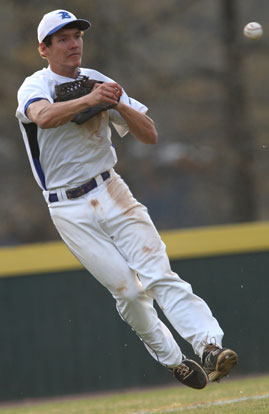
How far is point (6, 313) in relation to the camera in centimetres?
1008

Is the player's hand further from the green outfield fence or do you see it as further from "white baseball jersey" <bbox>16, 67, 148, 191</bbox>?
the green outfield fence

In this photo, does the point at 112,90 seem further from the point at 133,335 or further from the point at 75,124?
the point at 133,335

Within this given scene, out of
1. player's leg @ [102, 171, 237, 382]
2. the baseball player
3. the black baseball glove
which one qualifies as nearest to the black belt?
the baseball player

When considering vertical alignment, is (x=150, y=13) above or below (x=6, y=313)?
above

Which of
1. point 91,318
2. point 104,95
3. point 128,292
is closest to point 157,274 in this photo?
point 128,292

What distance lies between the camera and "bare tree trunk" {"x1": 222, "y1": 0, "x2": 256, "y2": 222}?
16.8m

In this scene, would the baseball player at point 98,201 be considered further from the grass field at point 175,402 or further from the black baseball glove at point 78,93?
the grass field at point 175,402

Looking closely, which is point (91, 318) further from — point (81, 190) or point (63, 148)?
point (63, 148)

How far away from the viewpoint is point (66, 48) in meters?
5.80

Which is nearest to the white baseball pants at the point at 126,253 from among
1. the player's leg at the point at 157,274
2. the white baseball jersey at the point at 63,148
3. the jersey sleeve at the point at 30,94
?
the player's leg at the point at 157,274

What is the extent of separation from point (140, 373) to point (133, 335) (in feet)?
1.45

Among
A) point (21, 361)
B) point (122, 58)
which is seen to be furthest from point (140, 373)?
point (122, 58)

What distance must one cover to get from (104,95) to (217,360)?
5.77 ft

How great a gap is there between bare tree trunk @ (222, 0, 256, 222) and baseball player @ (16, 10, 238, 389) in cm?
1091
